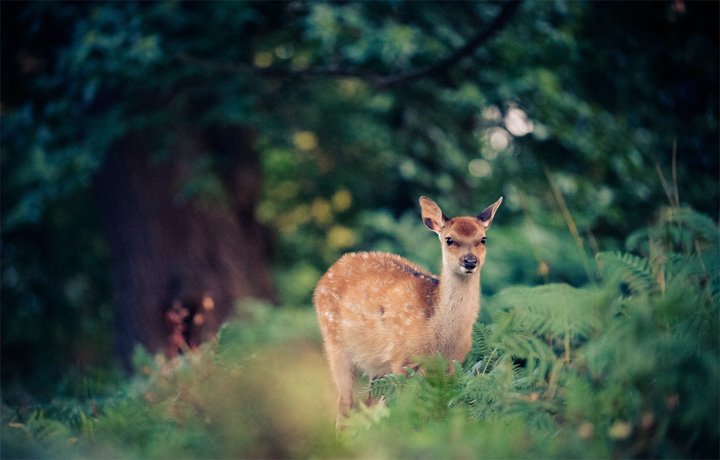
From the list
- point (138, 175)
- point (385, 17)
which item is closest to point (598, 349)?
point (385, 17)

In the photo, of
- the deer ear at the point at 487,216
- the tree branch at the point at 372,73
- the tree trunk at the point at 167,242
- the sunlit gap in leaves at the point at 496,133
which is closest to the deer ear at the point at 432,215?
the deer ear at the point at 487,216

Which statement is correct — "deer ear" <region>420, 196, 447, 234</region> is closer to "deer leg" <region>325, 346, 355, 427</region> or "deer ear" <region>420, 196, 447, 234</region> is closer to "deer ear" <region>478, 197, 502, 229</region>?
"deer ear" <region>478, 197, 502, 229</region>

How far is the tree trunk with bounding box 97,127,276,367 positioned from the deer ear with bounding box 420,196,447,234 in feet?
13.8

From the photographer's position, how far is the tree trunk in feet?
26.9

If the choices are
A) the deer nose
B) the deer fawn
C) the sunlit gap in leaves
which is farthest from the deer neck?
the sunlit gap in leaves

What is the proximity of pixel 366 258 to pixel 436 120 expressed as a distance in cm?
383

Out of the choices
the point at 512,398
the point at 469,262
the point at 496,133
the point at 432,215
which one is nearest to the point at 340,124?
the point at 496,133

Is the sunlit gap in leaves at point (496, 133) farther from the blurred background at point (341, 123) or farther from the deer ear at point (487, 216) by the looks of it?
the deer ear at point (487, 216)

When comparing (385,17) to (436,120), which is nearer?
(385,17)

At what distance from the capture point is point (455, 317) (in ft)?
13.6

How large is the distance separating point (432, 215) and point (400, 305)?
0.56 m

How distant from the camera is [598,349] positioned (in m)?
3.12

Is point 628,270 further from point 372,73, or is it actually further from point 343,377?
point 372,73

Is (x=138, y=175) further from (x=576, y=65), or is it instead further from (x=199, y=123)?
(x=576, y=65)
